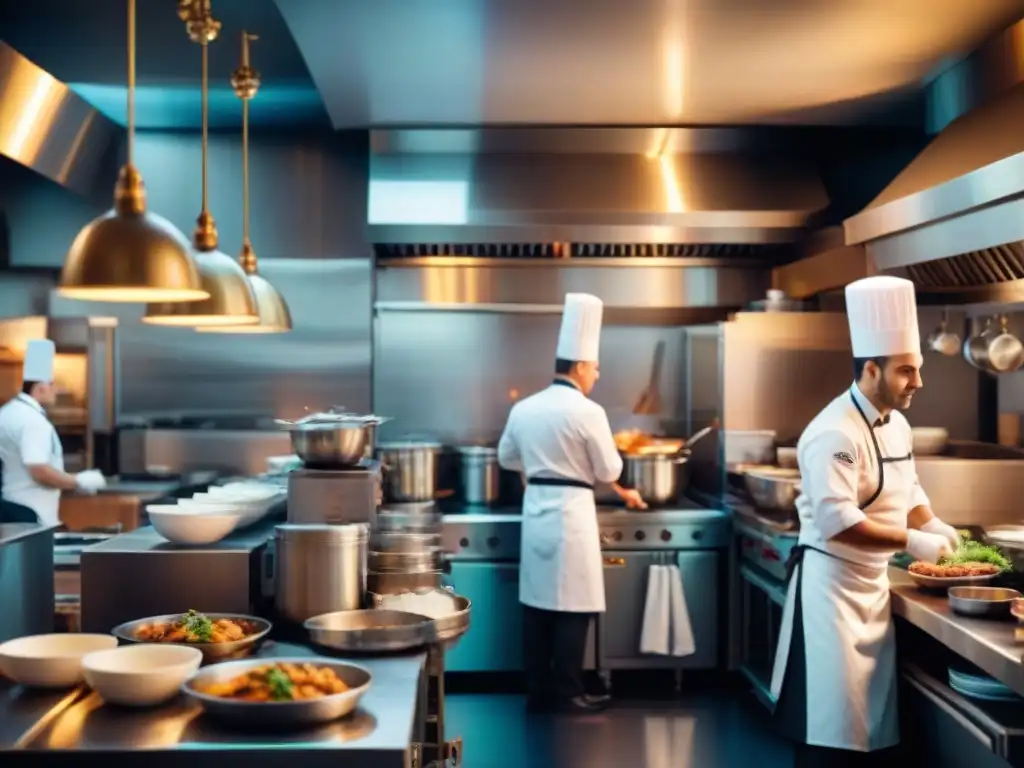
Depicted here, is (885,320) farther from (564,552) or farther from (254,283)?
(254,283)

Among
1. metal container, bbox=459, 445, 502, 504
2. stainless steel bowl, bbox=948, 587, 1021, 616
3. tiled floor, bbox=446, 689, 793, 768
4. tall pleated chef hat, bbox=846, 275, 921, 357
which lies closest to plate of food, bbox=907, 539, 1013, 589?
stainless steel bowl, bbox=948, 587, 1021, 616

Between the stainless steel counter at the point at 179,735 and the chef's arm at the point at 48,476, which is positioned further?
the chef's arm at the point at 48,476

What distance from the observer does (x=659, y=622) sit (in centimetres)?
529

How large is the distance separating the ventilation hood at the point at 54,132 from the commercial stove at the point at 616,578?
8.64 ft

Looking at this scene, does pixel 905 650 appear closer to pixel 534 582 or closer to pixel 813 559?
pixel 813 559

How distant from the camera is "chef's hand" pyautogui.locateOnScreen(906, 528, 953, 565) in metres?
3.34

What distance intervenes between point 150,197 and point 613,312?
2.67m

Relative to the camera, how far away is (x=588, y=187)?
5.80 metres

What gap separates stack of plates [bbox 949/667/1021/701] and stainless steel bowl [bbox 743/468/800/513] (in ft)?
5.33

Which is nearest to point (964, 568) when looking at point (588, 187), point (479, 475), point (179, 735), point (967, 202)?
point (967, 202)

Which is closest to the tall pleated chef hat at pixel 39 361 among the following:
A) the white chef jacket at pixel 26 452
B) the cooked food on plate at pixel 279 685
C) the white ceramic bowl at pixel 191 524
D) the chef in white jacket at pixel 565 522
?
the white chef jacket at pixel 26 452

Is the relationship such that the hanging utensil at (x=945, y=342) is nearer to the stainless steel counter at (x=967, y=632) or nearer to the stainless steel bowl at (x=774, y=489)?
the stainless steel bowl at (x=774, y=489)

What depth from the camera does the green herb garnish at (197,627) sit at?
2586mm

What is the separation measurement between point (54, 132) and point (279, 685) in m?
4.12
